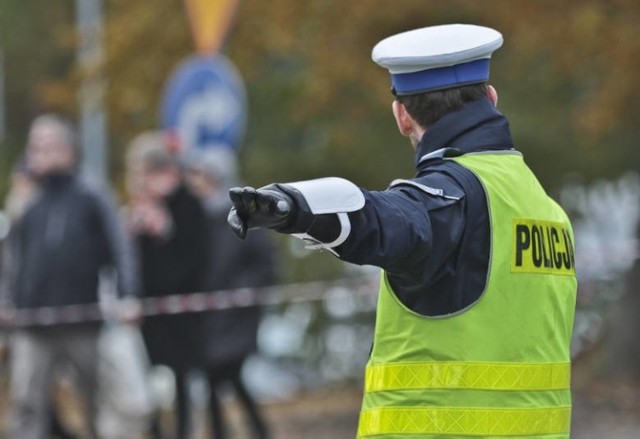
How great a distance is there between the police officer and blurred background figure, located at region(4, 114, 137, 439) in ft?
19.7

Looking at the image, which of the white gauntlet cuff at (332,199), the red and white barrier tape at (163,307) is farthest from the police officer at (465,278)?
the red and white barrier tape at (163,307)

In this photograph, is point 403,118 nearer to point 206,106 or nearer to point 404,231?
point 404,231

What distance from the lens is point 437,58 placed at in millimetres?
4488

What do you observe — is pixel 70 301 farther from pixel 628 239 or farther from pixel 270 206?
pixel 628 239

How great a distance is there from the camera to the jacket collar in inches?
178

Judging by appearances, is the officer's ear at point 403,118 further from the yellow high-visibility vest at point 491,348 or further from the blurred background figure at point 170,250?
the blurred background figure at point 170,250

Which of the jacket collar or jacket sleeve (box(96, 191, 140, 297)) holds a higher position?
the jacket collar

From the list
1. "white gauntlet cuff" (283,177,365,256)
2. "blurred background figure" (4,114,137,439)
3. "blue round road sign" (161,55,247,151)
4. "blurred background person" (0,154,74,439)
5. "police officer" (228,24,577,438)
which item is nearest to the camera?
"white gauntlet cuff" (283,177,365,256)

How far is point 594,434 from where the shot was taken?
13383 millimetres

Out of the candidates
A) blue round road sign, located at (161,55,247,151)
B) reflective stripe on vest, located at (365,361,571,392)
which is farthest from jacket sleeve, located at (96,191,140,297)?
reflective stripe on vest, located at (365,361,571,392)

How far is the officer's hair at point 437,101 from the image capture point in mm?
4551

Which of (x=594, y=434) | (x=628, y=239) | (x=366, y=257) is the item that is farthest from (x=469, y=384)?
(x=628, y=239)

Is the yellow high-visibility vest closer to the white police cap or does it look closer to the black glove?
the white police cap

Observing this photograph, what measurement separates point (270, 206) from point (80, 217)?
22.3 feet
